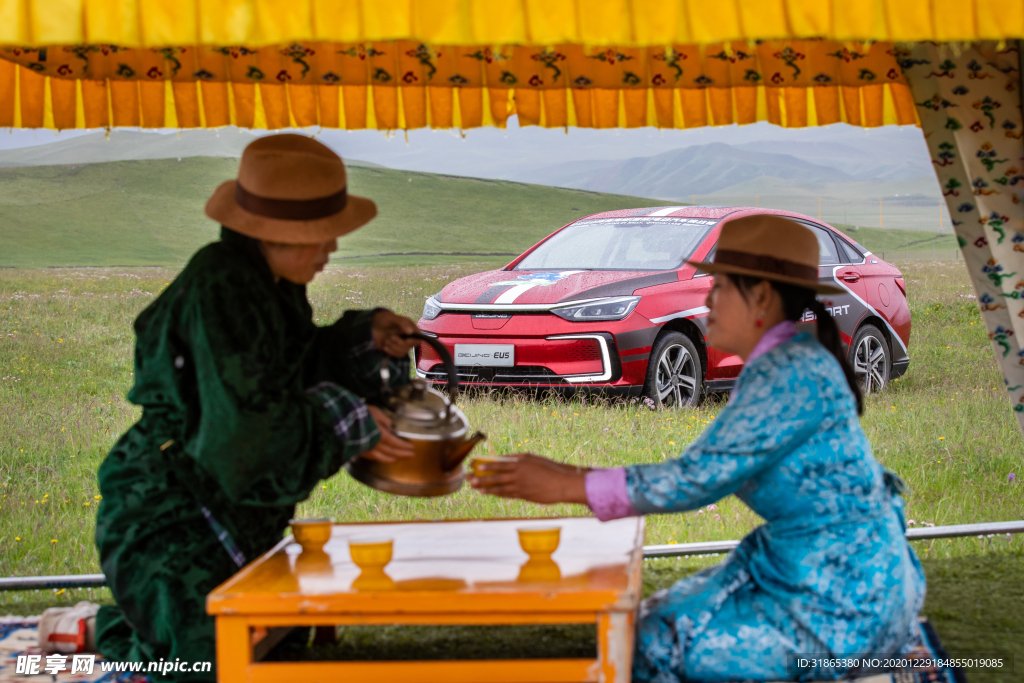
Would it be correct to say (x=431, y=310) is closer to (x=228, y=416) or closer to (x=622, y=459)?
(x=622, y=459)

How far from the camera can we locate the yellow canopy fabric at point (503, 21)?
1.83 meters

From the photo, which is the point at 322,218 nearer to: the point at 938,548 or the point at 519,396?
the point at 938,548

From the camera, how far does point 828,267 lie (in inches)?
309

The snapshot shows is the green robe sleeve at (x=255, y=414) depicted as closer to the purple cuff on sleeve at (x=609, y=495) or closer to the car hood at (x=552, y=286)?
the purple cuff on sleeve at (x=609, y=495)

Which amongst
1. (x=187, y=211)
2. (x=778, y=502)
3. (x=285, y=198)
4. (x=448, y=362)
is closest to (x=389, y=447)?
(x=448, y=362)

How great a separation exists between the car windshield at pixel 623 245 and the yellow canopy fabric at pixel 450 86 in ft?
10.8

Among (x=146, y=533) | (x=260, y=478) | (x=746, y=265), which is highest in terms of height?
(x=746, y=265)

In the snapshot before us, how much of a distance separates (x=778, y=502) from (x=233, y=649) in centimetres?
127

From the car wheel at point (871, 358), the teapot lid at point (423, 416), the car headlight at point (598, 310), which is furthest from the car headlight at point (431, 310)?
the teapot lid at point (423, 416)

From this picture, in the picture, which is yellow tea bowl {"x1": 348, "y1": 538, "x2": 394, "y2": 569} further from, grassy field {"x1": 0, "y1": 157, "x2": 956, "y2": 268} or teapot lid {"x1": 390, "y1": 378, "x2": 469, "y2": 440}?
grassy field {"x1": 0, "y1": 157, "x2": 956, "y2": 268}

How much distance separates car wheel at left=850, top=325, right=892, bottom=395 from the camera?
8.05 metres

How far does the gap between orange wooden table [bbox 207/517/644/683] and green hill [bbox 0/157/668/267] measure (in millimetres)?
35004

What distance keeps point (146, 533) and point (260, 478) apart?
1.48 ft

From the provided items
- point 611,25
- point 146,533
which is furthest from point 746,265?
point 146,533
